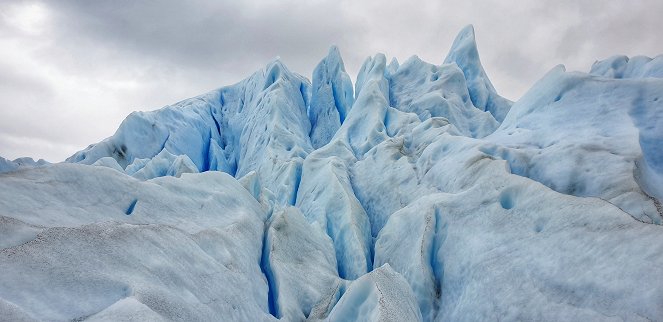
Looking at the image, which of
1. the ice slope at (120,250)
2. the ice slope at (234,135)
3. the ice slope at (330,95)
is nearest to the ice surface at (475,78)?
the ice slope at (330,95)

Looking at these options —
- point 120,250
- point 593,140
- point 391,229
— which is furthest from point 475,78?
point 120,250

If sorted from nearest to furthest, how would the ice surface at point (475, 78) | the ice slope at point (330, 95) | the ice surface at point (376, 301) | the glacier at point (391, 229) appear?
the glacier at point (391, 229) < the ice surface at point (376, 301) < the ice surface at point (475, 78) < the ice slope at point (330, 95)

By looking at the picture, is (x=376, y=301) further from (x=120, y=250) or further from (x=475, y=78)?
(x=475, y=78)

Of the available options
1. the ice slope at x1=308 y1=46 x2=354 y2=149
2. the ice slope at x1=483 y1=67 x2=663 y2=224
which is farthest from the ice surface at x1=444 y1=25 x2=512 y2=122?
the ice slope at x1=483 y1=67 x2=663 y2=224

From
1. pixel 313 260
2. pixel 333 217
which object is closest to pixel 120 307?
pixel 313 260

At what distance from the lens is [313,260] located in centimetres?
931

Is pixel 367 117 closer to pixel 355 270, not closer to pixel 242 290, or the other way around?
pixel 355 270

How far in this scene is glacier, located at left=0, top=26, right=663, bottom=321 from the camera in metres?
4.98

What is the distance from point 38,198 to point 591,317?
8237 millimetres

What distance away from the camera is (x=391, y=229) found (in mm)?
10414

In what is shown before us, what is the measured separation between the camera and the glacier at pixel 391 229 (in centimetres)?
498

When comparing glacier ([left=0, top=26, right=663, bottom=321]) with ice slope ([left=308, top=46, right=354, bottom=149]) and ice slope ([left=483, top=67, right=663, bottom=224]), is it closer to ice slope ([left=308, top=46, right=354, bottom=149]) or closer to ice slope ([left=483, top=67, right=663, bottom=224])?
ice slope ([left=483, top=67, right=663, bottom=224])

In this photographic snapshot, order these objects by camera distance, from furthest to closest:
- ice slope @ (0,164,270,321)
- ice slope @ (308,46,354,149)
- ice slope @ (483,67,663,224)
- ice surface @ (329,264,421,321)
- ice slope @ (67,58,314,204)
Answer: ice slope @ (308,46,354,149) → ice slope @ (67,58,314,204) → ice slope @ (483,67,663,224) → ice surface @ (329,264,421,321) → ice slope @ (0,164,270,321)

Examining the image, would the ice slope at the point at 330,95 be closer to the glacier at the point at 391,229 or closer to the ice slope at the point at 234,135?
the ice slope at the point at 234,135
